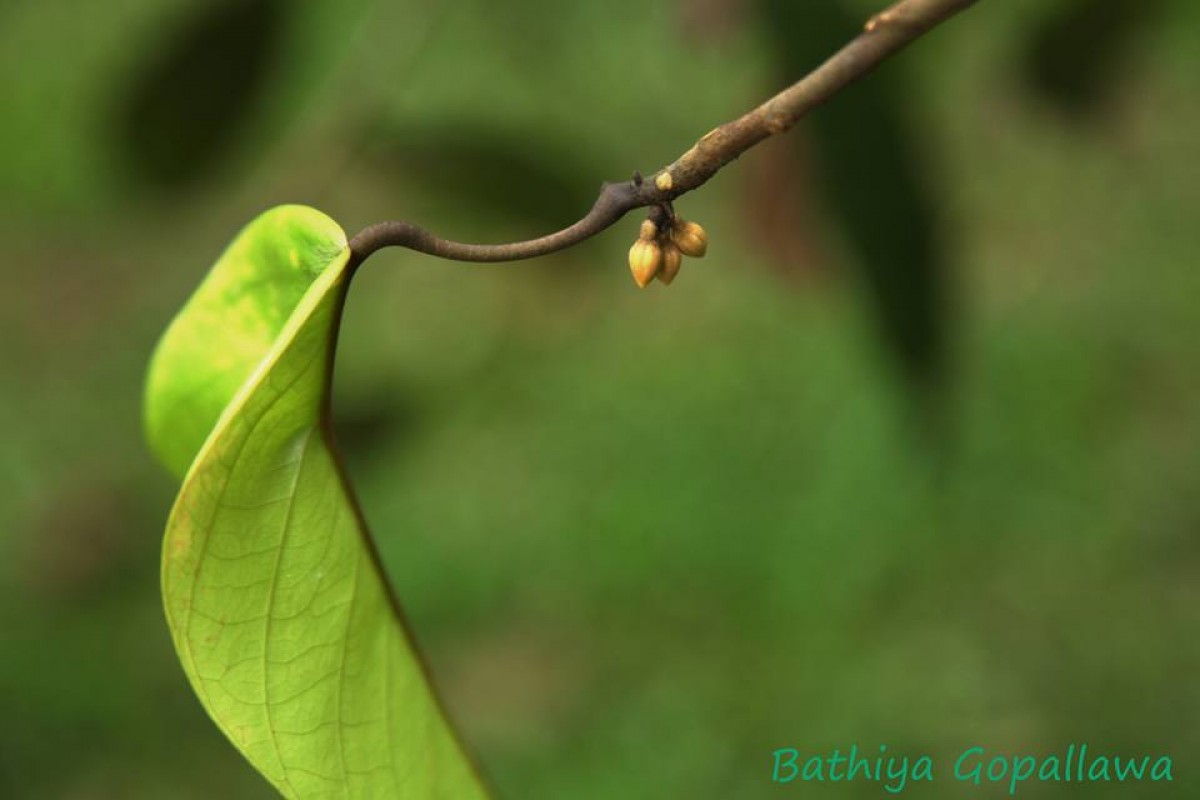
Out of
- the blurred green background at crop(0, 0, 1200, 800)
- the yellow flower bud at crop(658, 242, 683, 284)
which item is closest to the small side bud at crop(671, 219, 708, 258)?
the yellow flower bud at crop(658, 242, 683, 284)

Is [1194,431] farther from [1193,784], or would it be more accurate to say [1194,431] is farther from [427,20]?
[427,20]

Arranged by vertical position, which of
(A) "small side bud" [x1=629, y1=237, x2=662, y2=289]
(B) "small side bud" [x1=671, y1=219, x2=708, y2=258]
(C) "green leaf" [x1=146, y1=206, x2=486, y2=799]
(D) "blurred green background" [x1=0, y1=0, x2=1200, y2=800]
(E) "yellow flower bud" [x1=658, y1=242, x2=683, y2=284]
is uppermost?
(D) "blurred green background" [x1=0, y1=0, x2=1200, y2=800]

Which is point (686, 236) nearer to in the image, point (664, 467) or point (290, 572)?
point (290, 572)

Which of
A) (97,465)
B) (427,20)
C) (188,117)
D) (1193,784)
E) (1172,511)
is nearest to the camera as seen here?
(188,117)

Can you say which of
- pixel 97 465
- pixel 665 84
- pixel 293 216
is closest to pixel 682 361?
pixel 665 84

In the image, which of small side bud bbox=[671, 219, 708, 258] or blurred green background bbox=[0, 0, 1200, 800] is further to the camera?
blurred green background bbox=[0, 0, 1200, 800]

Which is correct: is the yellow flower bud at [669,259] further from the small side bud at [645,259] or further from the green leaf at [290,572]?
the green leaf at [290,572]

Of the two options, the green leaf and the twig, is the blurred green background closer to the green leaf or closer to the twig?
the green leaf
